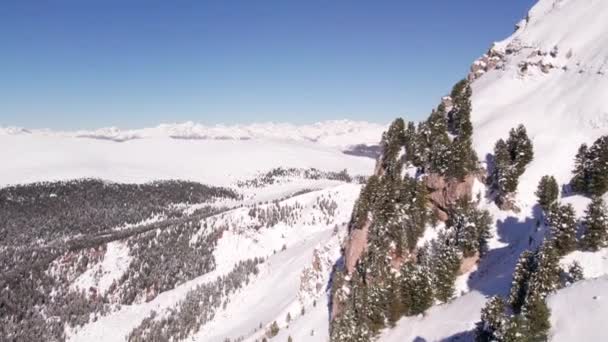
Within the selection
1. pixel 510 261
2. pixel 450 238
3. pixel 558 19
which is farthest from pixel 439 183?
pixel 558 19

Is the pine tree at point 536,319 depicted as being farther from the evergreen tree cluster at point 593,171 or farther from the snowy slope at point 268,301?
the snowy slope at point 268,301

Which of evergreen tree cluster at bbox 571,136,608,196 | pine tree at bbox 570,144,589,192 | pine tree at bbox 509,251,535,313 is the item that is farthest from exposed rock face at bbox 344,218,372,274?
pine tree at bbox 509,251,535,313

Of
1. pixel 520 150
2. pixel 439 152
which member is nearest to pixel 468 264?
pixel 439 152

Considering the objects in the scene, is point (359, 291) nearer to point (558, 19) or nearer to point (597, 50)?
point (597, 50)

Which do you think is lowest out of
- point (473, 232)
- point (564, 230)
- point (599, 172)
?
point (473, 232)

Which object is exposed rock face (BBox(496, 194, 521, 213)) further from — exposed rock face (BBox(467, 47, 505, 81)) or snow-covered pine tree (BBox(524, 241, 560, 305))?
exposed rock face (BBox(467, 47, 505, 81))

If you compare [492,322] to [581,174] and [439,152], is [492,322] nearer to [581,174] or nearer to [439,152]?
[581,174]
